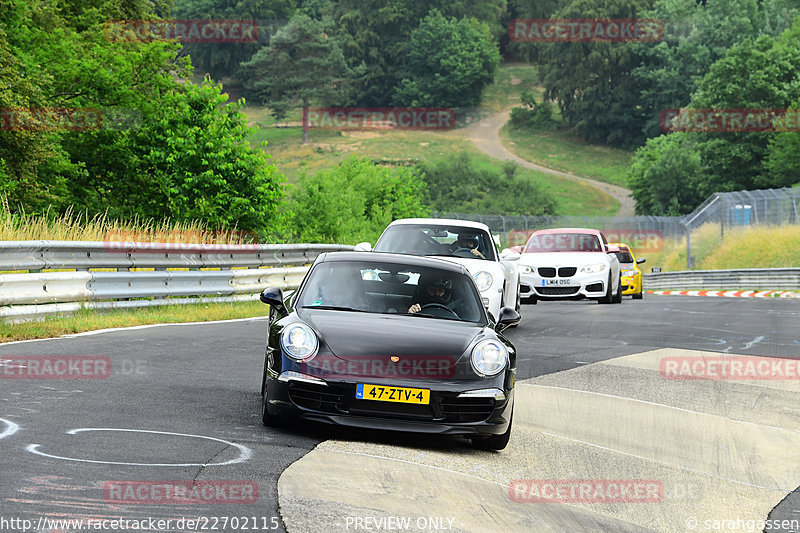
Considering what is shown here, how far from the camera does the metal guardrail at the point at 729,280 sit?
40250 mm

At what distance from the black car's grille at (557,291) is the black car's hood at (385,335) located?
13792 millimetres

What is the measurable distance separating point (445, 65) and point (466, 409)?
140 meters

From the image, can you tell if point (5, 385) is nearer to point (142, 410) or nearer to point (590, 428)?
point (142, 410)

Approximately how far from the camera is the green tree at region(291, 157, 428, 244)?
49.0 m

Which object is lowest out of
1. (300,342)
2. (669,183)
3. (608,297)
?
(608,297)

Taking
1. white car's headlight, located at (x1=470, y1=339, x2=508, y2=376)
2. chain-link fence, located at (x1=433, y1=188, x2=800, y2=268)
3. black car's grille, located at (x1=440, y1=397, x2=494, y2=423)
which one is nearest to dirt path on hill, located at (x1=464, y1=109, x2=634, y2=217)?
chain-link fence, located at (x1=433, y1=188, x2=800, y2=268)

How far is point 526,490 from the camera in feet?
22.0

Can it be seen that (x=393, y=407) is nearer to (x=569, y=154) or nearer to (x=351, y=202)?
(x=351, y=202)

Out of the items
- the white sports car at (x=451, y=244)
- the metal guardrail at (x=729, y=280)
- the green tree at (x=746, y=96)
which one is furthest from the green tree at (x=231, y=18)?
the white sports car at (x=451, y=244)

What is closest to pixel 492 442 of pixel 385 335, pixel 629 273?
pixel 385 335

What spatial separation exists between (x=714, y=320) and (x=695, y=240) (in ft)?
113

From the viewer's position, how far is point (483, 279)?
47.3 feet

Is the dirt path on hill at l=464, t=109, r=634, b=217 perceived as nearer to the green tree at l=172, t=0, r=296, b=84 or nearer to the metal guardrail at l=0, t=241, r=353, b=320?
the green tree at l=172, t=0, r=296, b=84

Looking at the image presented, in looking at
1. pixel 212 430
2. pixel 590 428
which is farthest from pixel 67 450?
pixel 590 428
